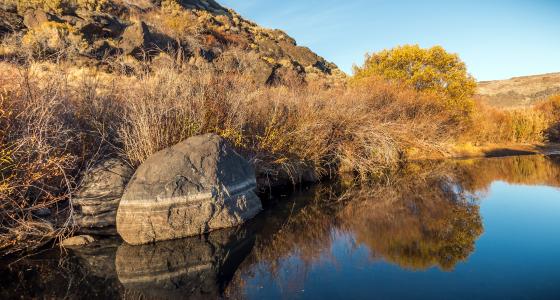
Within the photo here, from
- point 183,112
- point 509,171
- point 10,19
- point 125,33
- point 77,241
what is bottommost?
point 77,241

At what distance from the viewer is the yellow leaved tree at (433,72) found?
18.8 m

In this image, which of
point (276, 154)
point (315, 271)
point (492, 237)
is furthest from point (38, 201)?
point (492, 237)

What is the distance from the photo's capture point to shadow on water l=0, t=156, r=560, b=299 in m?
4.41

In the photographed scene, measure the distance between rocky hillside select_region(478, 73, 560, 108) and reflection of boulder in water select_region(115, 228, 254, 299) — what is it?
50.1 metres

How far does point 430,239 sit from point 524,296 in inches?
70.6

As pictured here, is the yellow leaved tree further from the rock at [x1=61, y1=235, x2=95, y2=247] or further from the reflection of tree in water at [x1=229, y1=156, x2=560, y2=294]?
the rock at [x1=61, y1=235, x2=95, y2=247]

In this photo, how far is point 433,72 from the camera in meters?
18.9

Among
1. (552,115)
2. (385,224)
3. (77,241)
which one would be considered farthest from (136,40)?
(552,115)

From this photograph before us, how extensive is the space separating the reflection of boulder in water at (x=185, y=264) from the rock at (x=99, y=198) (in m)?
0.91

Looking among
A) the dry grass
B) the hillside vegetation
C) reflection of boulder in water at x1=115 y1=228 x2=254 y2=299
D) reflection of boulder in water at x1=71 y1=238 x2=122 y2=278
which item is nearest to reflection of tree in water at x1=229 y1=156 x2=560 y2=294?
reflection of boulder in water at x1=115 y1=228 x2=254 y2=299

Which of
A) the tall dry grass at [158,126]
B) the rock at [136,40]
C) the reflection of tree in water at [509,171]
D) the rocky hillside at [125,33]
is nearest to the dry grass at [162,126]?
the tall dry grass at [158,126]

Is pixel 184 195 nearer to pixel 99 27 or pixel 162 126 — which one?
pixel 162 126

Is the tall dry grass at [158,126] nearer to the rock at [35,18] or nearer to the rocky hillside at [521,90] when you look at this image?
the rock at [35,18]

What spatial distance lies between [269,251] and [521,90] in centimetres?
6119
